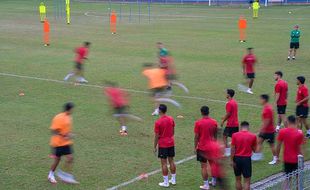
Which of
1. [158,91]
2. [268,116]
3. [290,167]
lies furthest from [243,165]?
[158,91]

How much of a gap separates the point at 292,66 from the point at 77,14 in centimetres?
3758

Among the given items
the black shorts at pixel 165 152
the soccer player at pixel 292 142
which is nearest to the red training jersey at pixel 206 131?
the black shorts at pixel 165 152

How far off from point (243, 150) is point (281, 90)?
4.91 meters

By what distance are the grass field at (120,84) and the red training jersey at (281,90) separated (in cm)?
129

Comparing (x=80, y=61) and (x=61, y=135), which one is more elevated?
(x=80, y=61)

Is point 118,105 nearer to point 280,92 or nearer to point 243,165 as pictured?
point 280,92

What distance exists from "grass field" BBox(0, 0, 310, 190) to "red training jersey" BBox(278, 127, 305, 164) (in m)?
1.60

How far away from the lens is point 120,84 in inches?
870

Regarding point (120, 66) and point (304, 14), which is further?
point (304, 14)

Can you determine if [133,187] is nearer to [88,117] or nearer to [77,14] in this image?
[88,117]

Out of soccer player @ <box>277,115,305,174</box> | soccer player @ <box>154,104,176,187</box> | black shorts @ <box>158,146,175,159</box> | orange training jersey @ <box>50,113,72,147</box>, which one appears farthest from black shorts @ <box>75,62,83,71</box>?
soccer player @ <box>277,115,305,174</box>

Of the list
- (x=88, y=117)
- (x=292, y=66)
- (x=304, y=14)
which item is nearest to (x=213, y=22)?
(x=304, y=14)

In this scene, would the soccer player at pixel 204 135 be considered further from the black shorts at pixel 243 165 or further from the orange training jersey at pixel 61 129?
the orange training jersey at pixel 61 129

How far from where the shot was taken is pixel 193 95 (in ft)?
65.9
